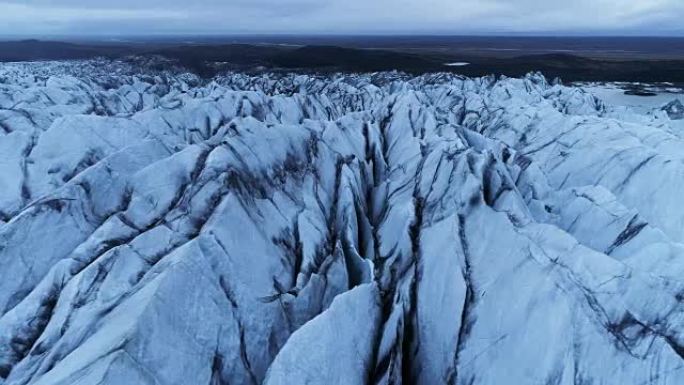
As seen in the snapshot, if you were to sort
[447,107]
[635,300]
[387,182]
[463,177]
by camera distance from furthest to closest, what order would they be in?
[447,107] → [387,182] → [463,177] → [635,300]

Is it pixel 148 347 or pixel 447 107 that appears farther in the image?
pixel 447 107

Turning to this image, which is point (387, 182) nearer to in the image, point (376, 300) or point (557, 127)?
point (376, 300)

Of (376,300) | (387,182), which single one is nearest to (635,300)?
(376,300)

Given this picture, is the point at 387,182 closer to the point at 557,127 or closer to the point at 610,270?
the point at 610,270

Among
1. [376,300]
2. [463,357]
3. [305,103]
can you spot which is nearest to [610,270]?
[463,357]

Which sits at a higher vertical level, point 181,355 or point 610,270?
point 610,270

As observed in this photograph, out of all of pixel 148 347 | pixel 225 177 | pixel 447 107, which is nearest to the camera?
pixel 148 347
